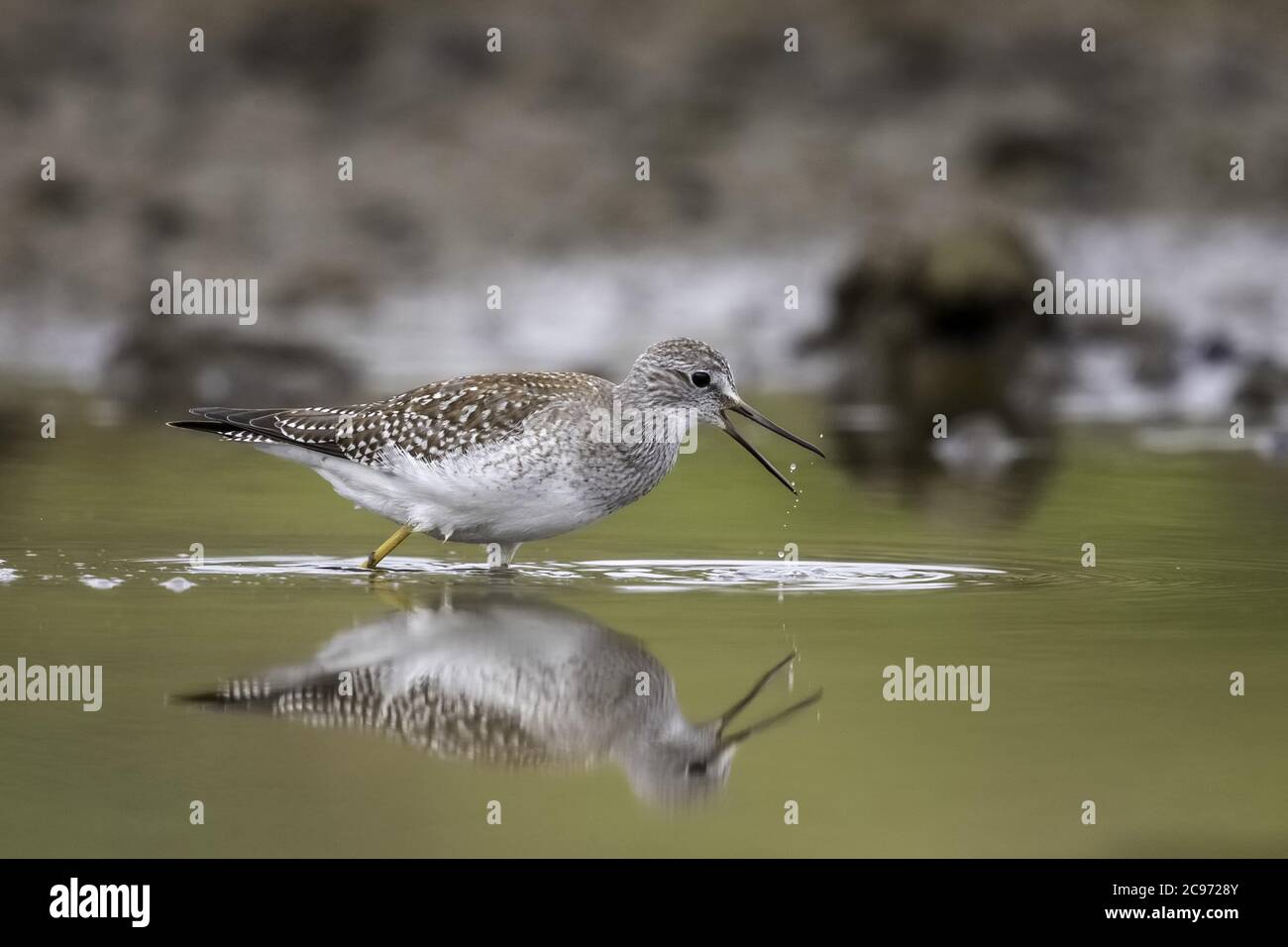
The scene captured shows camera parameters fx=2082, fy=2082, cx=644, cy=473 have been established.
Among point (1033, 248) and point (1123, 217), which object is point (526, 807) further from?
point (1123, 217)

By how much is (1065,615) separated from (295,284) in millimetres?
18107

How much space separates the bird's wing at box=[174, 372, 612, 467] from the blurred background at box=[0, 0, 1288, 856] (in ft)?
2.04

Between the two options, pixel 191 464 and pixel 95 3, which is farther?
pixel 95 3

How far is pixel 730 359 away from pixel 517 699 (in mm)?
16137

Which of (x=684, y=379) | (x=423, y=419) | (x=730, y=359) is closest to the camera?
(x=423, y=419)

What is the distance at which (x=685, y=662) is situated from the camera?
8289 millimetres

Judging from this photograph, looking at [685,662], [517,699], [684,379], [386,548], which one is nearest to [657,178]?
[684,379]

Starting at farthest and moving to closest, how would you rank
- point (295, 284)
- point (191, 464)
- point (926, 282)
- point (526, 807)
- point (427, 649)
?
point (295, 284) → point (926, 282) → point (191, 464) → point (427, 649) → point (526, 807)

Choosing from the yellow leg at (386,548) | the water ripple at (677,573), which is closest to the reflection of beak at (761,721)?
the water ripple at (677,573)

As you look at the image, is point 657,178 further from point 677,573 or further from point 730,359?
point 677,573

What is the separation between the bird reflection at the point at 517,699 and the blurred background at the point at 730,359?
0.53ft

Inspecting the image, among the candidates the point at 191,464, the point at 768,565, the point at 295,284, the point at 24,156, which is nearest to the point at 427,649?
the point at 768,565

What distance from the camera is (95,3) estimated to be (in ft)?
95.7

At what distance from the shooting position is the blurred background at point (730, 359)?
663cm
